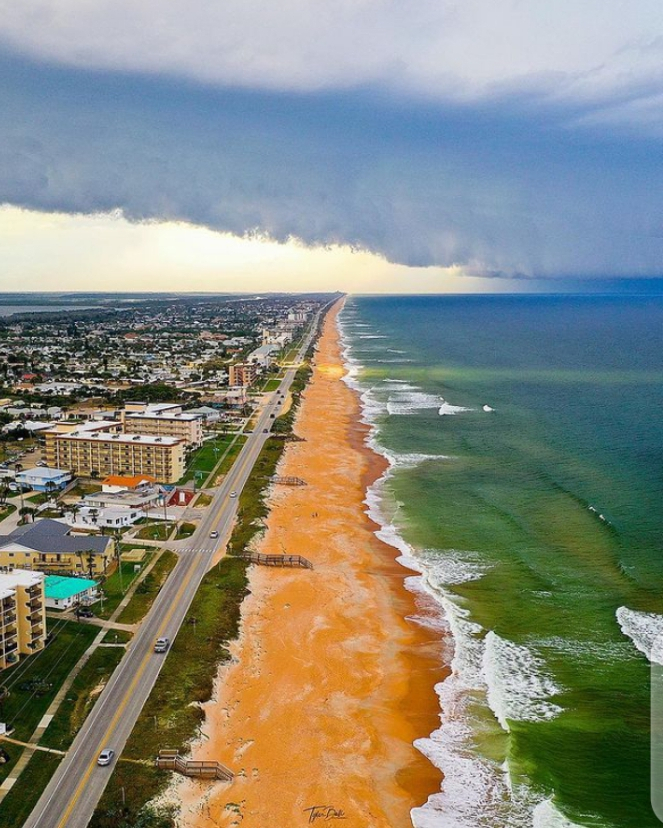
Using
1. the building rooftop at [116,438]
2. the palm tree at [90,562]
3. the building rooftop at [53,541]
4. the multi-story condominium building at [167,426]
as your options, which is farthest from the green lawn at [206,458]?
the palm tree at [90,562]

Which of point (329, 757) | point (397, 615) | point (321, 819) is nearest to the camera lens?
point (321, 819)

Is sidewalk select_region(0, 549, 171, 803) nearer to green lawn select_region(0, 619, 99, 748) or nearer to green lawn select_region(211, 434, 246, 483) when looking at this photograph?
green lawn select_region(0, 619, 99, 748)

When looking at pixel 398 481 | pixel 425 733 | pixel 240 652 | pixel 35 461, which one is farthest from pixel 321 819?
pixel 35 461

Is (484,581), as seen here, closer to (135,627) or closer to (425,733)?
(425,733)

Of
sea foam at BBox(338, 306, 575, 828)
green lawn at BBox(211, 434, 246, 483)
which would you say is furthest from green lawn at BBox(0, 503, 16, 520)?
sea foam at BBox(338, 306, 575, 828)

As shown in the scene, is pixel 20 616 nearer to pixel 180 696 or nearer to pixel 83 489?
pixel 180 696

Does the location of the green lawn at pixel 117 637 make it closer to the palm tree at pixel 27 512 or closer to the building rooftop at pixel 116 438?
the palm tree at pixel 27 512
